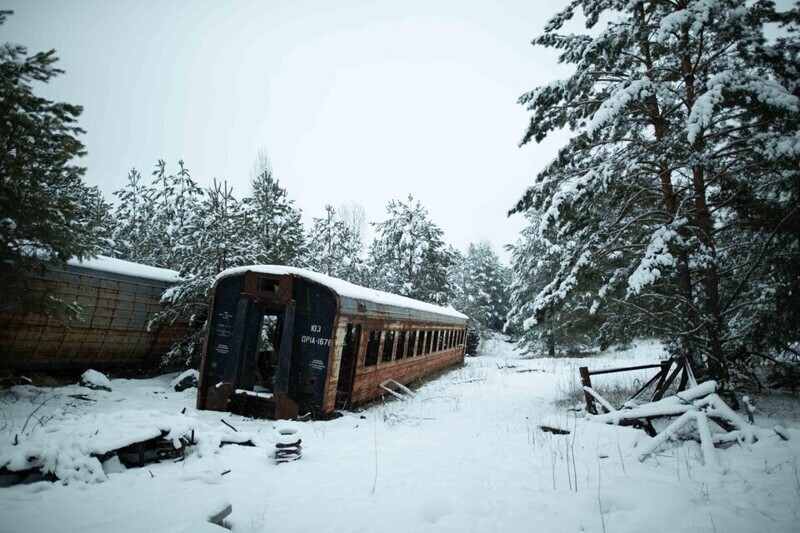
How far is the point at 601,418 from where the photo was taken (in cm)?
620

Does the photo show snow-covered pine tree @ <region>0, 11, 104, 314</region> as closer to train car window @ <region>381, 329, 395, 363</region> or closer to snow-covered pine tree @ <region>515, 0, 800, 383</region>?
train car window @ <region>381, 329, 395, 363</region>

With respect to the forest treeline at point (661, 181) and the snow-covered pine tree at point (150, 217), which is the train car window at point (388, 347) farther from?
the snow-covered pine tree at point (150, 217)

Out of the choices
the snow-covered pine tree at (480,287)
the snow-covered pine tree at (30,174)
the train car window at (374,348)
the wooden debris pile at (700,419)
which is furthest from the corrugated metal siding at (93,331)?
the snow-covered pine tree at (480,287)

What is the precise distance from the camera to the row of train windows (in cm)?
954

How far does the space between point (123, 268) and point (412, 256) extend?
60.7 feet

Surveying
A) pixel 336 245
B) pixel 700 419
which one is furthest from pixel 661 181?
pixel 336 245

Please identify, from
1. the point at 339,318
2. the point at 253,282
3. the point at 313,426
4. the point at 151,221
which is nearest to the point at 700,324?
the point at 339,318

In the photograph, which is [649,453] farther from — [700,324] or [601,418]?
[700,324]

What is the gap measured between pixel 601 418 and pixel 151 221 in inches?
1257

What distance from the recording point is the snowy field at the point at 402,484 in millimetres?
3236

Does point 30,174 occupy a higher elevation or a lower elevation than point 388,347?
higher

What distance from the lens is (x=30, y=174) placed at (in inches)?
298

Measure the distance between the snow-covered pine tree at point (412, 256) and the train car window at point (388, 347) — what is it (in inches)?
650

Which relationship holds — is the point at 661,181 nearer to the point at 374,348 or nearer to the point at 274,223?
the point at 374,348
